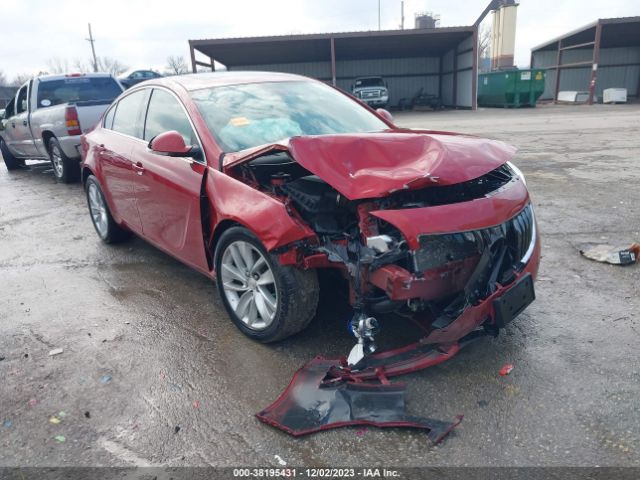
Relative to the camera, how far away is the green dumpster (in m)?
28.5

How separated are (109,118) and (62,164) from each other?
484cm

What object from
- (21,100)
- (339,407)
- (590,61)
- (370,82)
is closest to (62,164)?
(21,100)

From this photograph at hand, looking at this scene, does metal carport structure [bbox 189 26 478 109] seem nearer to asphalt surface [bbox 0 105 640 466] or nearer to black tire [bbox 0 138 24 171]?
black tire [bbox 0 138 24 171]

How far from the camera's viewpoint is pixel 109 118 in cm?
533

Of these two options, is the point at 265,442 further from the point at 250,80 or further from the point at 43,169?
the point at 43,169

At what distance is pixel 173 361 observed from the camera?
3188 millimetres

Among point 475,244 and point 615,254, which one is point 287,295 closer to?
point 475,244

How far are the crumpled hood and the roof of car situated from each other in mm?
1571

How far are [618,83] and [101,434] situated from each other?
41.4 meters

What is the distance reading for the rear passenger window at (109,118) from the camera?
5.24 metres

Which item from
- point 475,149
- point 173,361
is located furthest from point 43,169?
point 475,149

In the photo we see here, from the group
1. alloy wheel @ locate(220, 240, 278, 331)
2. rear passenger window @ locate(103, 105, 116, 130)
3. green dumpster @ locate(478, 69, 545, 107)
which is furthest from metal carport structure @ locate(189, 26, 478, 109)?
alloy wheel @ locate(220, 240, 278, 331)

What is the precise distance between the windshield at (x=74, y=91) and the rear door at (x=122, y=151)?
5.13 m

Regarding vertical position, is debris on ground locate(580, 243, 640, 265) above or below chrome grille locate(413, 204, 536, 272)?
below
